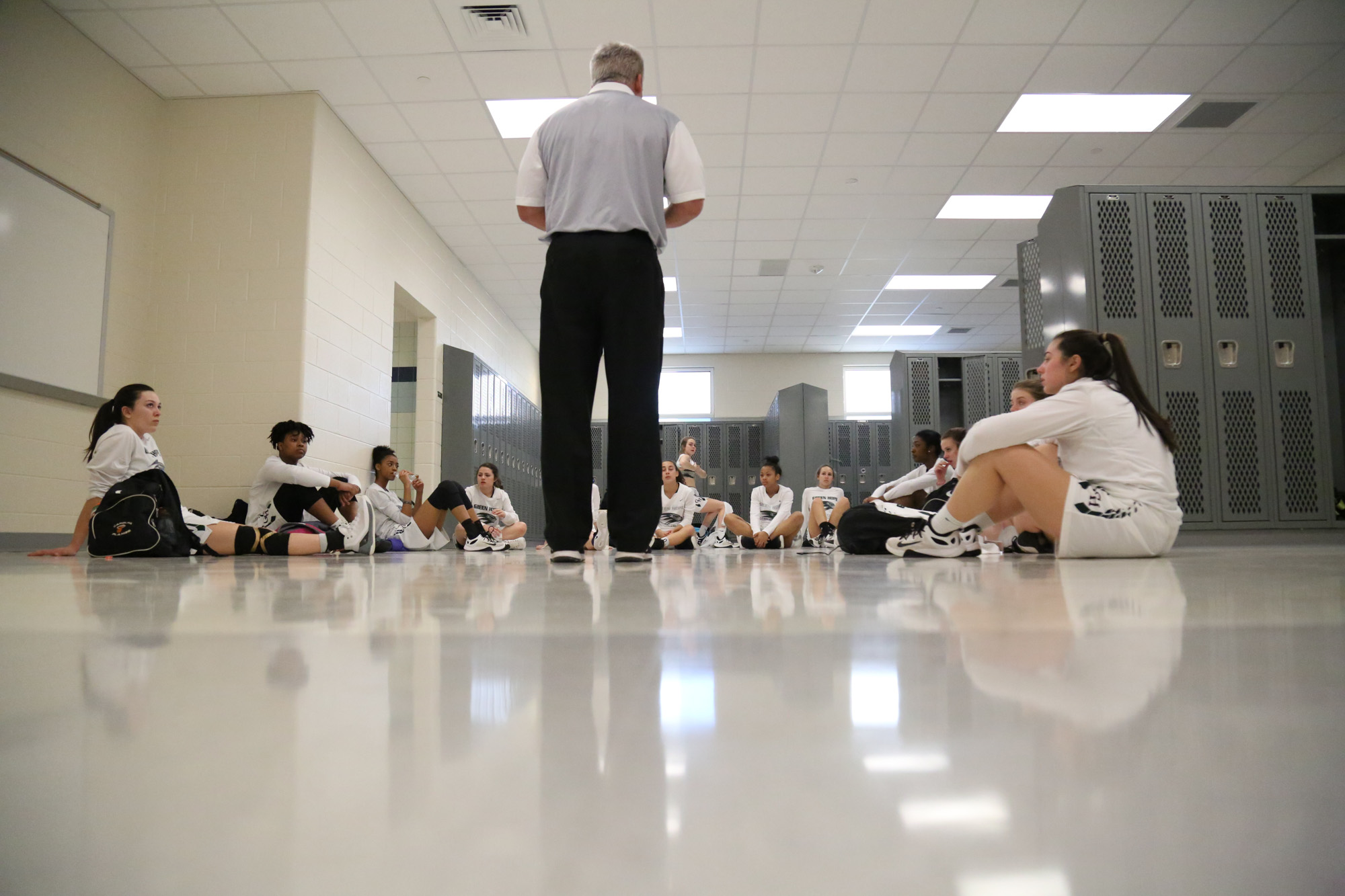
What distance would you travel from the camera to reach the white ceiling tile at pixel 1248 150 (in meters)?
6.12

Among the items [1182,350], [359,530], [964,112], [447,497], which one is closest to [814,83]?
[964,112]

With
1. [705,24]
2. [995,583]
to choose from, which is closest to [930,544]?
[995,583]

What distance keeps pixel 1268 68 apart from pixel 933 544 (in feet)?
15.4

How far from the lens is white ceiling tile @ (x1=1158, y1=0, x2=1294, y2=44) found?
4602mm

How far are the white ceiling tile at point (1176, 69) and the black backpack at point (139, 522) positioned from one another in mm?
5942

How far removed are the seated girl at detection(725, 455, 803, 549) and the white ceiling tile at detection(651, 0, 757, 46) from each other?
291cm

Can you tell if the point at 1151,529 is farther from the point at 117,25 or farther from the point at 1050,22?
the point at 117,25

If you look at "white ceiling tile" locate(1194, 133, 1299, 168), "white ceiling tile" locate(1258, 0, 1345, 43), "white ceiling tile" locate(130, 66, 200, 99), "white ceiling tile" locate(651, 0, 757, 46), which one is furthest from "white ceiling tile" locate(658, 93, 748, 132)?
"white ceiling tile" locate(1194, 133, 1299, 168)

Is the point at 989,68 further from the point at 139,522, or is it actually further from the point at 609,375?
the point at 139,522

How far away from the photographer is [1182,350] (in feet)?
14.2

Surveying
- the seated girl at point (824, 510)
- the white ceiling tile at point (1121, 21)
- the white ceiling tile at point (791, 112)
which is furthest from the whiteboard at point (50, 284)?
the white ceiling tile at point (1121, 21)

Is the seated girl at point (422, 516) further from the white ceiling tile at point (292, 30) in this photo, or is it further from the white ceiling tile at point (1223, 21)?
the white ceiling tile at point (1223, 21)

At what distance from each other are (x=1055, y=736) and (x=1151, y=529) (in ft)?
8.21

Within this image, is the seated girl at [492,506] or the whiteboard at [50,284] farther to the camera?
the seated girl at [492,506]
